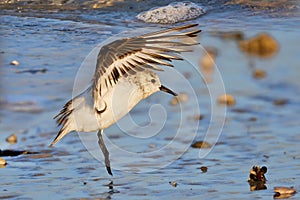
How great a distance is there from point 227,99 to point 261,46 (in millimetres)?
1218

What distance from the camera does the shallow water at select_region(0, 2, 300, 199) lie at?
4.20 m

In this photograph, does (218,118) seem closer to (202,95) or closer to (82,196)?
(202,95)

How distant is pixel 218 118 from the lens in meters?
5.54

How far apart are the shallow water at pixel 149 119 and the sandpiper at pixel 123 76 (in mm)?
312

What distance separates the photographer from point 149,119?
554 cm

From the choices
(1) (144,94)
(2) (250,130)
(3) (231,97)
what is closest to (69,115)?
(1) (144,94)

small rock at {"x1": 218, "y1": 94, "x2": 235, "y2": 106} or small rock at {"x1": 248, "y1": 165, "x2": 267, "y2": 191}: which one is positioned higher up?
small rock at {"x1": 218, "y1": 94, "x2": 235, "y2": 106}

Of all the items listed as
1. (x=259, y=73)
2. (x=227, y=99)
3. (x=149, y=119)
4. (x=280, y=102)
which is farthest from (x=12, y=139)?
(x=259, y=73)

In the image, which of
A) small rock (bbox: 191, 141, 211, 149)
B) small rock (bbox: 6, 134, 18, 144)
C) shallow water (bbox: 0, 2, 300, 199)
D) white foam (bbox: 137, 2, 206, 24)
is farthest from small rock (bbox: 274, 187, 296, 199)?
white foam (bbox: 137, 2, 206, 24)

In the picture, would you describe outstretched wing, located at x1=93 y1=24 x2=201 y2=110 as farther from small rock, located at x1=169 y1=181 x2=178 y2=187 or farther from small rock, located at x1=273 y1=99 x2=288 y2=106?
small rock, located at x1=273 y1=99 x2=288 y2=106

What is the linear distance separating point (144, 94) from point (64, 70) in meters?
2.23

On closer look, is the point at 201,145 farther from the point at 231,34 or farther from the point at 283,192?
the point at 231,34

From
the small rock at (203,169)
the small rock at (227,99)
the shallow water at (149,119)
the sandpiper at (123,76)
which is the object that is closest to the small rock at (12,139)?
the shallow water at (149,119)

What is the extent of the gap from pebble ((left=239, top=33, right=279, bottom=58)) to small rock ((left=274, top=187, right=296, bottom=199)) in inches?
116
